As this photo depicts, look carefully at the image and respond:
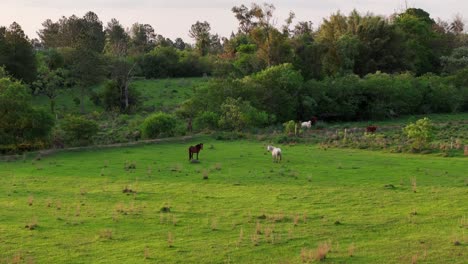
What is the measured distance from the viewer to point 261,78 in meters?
55.7

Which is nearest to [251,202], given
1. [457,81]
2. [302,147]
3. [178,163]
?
[178,163]

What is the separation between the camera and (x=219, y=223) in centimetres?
1877

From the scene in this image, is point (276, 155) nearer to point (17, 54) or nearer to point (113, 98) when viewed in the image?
point (113, 98)

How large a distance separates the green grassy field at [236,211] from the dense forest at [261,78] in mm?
9714

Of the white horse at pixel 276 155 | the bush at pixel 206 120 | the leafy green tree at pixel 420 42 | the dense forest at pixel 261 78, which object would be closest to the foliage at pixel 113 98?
the dense forest at pixel 261 78

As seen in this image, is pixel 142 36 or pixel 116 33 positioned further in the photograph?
pixel 142 36

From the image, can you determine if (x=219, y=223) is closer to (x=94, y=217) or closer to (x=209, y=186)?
(x=94, y=217)

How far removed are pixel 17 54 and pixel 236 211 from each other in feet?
165

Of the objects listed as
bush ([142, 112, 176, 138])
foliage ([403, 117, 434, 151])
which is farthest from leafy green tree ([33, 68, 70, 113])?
foliage ([403, 117, 434, 151])

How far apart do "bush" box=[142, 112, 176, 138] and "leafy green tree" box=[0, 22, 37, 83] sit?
936 inches

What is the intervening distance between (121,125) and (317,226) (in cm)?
3808

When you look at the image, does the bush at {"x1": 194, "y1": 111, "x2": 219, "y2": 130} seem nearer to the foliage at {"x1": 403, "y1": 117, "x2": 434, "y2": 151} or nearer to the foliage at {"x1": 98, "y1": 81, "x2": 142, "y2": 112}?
the foliage at {"x1": 98, "y1": 81, "x2": 142, "y2": 112}

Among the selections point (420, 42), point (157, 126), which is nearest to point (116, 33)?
point (420, 42)

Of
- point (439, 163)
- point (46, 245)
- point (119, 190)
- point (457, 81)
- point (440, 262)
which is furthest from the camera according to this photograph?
point (457, 81)
